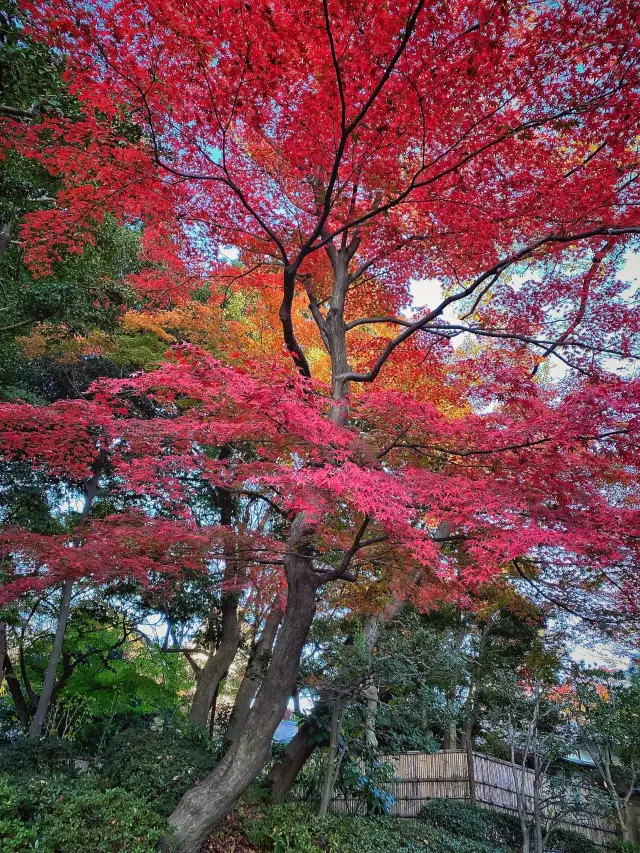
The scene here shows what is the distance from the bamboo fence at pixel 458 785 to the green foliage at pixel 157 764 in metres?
5.09

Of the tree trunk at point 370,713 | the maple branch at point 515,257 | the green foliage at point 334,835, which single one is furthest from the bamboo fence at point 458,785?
the maple branch at point 515,257

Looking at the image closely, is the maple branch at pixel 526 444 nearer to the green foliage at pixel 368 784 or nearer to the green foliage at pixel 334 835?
the green foliage at pixel 334 835

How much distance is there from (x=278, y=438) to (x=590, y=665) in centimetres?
793

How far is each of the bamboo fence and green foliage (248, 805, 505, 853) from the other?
3122mm

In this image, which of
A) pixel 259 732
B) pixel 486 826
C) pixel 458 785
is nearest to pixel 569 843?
pixel 458 785

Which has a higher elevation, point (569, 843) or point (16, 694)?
point (16, 694)

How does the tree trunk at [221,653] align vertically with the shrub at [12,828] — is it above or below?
above

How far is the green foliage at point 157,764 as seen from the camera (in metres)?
5.19

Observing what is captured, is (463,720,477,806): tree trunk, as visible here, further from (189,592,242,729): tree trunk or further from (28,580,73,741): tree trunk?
(28,580,73,741): tree trunk

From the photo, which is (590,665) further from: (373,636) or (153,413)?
(153,413)

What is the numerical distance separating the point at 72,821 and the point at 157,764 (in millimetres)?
1932

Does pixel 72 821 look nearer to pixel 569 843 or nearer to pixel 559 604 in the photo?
pixel 559 604

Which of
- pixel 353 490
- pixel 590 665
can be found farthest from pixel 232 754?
pixel 590 665

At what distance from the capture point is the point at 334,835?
5.35m
